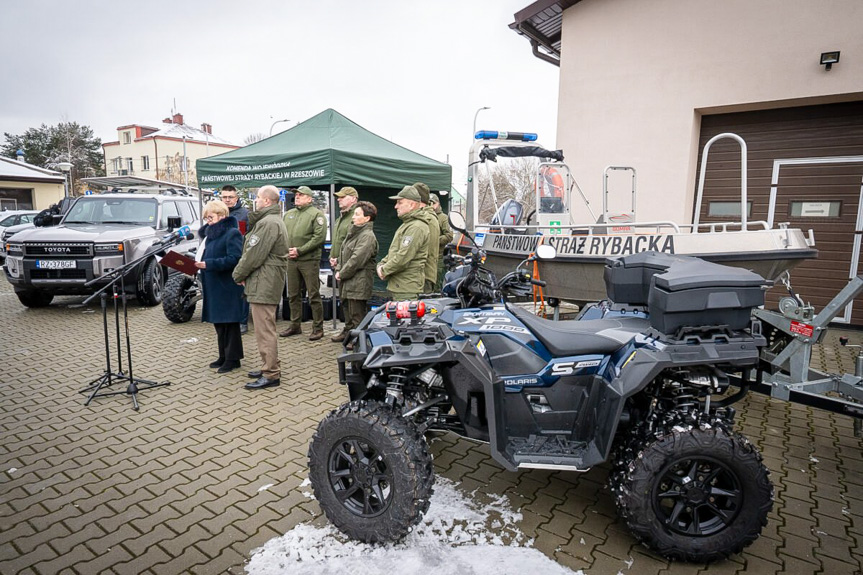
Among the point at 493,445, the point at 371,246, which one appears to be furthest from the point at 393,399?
the point at 371,246

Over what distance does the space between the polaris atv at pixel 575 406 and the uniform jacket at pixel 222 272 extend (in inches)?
100

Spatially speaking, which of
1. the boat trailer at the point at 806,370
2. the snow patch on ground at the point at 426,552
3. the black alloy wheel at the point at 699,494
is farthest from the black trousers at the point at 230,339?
the boat trailer at the point at 806,370

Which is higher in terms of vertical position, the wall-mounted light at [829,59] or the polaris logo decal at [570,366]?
the wall-mounted light at [829,59]

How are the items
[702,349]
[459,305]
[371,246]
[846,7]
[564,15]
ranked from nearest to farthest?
[702,349]
[459,305]
[371,246]
[846,7]
[564,15]

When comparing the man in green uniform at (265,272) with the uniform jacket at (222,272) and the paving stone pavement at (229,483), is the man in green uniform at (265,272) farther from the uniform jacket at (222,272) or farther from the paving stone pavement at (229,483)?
the paving stone pavement at (229,483)

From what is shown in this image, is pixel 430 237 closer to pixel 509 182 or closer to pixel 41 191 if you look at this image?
pixel 509 182

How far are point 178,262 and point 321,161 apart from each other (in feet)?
8.21

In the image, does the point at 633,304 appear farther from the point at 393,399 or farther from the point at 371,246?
the point at 371,246

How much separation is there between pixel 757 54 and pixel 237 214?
784 cm

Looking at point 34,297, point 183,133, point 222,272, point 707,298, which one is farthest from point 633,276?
point 183,133

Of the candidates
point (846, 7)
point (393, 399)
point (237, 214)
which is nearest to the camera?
point (393, 399)

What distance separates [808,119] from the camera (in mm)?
7926

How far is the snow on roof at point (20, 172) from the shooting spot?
29922 mm

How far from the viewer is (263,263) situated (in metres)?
4.92
